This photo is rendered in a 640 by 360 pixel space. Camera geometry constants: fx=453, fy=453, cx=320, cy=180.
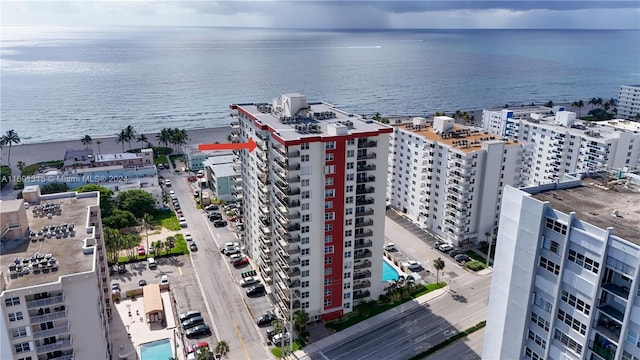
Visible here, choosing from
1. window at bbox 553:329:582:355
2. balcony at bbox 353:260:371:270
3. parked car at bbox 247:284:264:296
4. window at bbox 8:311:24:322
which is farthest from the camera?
parked car at bbox 247:284:264:296

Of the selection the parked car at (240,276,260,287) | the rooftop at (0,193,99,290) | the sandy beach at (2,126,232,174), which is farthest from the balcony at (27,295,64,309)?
the sandy beach at (2,126,232,174)

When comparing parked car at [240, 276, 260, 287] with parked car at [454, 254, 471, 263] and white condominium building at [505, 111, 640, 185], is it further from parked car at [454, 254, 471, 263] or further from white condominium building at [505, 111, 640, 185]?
white condominium building at [505, 111, 640, 185]

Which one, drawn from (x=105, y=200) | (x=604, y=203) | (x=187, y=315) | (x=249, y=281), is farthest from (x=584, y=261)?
(x=105, y=200)

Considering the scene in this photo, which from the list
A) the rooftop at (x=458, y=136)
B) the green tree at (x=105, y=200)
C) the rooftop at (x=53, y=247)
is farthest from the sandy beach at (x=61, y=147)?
the rooftop at (x=53, y=247)

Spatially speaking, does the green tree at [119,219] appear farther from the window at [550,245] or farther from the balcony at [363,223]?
the window at [550,245]

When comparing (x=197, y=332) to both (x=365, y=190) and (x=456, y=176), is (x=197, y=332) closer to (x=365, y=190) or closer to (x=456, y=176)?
(x=365, y=190)

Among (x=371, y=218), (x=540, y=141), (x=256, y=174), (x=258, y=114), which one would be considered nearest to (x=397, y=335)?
(x=371, y=218)
